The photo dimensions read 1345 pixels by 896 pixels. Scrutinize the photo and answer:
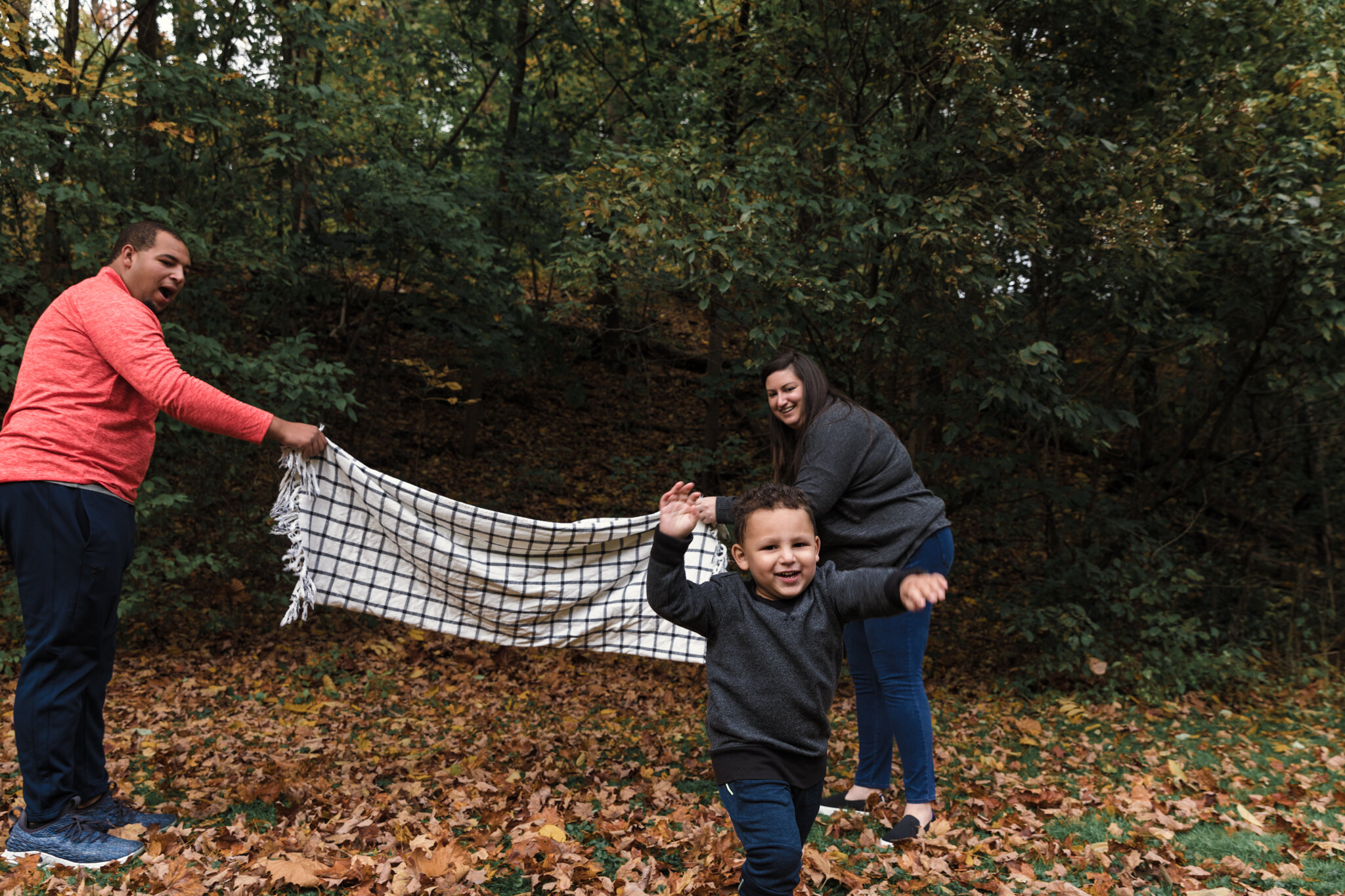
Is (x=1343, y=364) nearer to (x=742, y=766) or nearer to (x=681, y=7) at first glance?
(x=742, y=766)

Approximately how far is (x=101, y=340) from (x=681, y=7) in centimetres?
936

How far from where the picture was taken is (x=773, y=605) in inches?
104

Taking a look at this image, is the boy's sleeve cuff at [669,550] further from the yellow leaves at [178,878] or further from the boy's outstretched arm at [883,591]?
the yellow leaves at [178,878]

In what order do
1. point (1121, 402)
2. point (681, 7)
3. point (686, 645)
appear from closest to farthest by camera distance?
point (686, 645) → point (1121, 402) → point (681, 7)

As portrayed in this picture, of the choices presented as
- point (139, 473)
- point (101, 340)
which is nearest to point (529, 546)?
point (139, 473)

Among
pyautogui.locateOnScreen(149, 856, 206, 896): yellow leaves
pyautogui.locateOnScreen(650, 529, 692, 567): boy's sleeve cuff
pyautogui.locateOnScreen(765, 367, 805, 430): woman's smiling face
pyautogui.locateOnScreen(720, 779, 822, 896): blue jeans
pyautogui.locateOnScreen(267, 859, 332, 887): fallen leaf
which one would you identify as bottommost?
pyautogui.locateOnScreen(149, 856, 206, 896): yellow leaves

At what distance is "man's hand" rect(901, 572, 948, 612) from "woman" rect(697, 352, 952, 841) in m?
1.00

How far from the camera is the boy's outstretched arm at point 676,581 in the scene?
2586 mm

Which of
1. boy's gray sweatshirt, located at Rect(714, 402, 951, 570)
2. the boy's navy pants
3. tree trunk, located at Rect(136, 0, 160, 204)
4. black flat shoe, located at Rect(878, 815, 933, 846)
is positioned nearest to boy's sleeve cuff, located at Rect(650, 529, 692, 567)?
boy's gray sweatshirt, located at Rect(714, 402, 951, 570)

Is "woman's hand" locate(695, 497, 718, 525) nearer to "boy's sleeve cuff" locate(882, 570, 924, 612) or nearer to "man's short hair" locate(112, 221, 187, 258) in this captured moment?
"boy's sleeve cuff" locate(882, 570, 924, 612)

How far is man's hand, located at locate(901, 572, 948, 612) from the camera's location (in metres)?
2.37

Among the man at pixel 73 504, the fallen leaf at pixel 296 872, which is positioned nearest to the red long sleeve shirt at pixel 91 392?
the man at pixel 73 504

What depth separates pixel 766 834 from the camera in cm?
248

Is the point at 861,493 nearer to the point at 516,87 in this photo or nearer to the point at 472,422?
the point at 516,87
